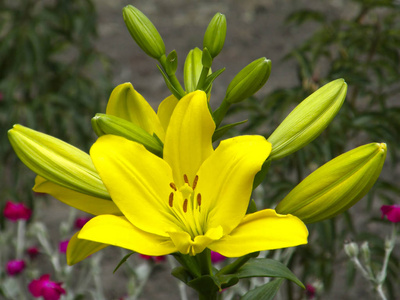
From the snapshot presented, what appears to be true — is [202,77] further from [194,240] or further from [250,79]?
[194,240]

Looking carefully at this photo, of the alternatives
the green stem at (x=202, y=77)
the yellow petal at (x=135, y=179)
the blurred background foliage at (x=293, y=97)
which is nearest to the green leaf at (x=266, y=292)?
the yellow petal at (x=135, y=179)

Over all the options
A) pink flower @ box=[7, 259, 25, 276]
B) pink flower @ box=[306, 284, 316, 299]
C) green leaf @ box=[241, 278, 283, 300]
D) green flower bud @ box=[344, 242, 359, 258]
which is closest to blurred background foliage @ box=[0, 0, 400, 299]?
pink flower @ box=[306, 284, 316, 299]

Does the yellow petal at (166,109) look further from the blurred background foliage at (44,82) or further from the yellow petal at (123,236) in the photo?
the blurred background foliage at (44,82)

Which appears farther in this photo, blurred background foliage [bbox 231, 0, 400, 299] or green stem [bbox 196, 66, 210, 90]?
blurred background foliage [bbox 231, 0, 400, 299]

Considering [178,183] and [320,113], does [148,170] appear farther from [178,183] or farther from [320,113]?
[320,113]

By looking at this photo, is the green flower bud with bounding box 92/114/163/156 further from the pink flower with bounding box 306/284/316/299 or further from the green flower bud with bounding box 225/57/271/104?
the pink flower with bounding box 306/284/316/299

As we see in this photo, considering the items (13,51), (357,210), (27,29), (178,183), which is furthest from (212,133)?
(357,210)
